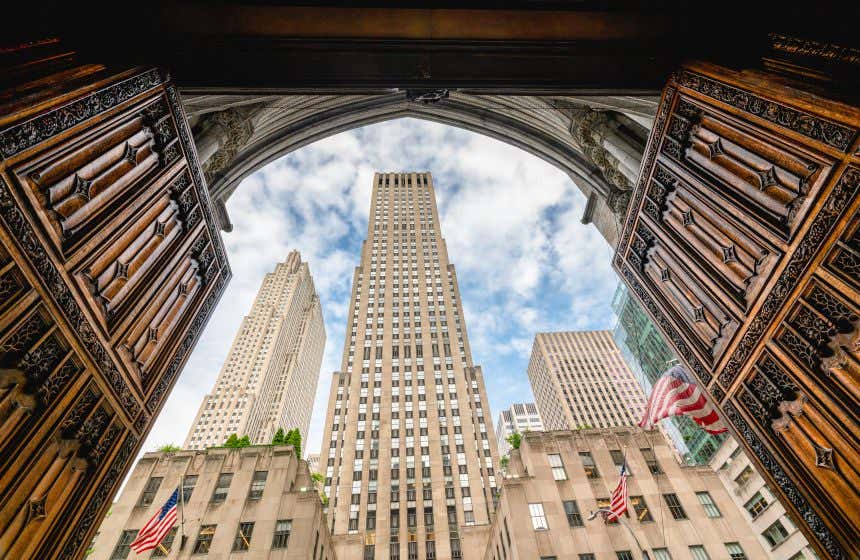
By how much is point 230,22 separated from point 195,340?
6.45 m

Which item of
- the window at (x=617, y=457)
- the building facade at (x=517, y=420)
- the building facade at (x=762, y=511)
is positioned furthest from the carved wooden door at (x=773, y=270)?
the building facade at (x=517, y=420)

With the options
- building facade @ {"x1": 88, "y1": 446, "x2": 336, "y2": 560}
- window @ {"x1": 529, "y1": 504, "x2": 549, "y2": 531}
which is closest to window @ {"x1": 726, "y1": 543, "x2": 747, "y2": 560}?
window @ {"x1": 529, "y1": 504, "x2": 549, "y2": 531}

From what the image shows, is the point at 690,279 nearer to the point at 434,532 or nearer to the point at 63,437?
the point at 63,437

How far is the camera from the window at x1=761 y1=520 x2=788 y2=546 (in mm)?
27375

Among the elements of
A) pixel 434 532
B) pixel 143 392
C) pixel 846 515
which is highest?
pixel 434 532

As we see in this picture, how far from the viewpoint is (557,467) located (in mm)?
27422

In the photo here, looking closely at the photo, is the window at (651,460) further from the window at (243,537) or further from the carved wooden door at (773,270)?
the window at (243,537)

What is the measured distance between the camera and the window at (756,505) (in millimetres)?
28781

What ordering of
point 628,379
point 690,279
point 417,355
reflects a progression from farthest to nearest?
1. point 628,379
2. point 417,355
3. point 690,279

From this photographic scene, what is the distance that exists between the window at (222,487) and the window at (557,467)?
23.0 metres

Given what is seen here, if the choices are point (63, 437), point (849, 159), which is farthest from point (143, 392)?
point (849, 159)

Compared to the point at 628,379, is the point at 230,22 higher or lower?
lower

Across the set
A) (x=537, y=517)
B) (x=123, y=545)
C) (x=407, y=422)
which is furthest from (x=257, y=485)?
(x=407, y=422)

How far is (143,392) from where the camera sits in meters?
6.34
